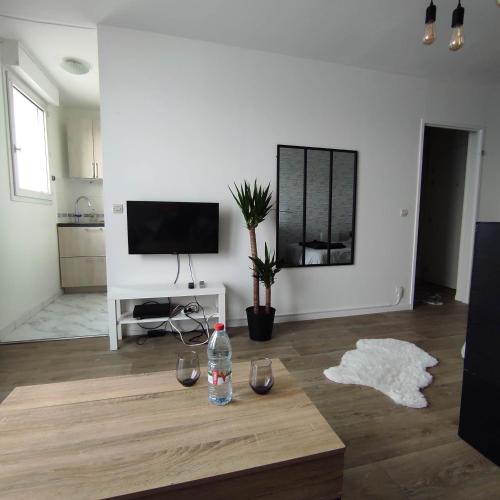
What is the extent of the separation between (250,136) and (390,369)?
2447mm

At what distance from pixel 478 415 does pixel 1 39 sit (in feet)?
15.6

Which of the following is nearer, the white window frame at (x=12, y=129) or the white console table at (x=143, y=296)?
the white console table at (x=143, y=296)

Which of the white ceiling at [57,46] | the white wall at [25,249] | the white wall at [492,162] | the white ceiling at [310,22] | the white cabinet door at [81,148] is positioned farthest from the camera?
the white cabinet door at [81,148]

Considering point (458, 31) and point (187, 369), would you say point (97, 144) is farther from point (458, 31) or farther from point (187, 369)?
point (458, 31)

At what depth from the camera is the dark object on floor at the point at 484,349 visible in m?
1.41

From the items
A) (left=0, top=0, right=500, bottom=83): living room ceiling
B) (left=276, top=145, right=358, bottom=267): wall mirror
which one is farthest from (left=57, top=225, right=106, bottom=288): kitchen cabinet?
(left=276, top=145, right=358, bottom=267): wall mirror

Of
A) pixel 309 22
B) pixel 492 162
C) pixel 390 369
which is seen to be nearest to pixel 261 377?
pixel 390 369

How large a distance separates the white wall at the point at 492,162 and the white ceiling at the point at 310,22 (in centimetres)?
85

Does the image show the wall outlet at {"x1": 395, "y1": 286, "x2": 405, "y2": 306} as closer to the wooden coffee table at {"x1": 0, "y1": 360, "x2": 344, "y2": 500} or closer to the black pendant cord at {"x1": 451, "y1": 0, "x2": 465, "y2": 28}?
the black pendant cord at {"x1": 451, "y1": 0, "x2": 465, "y2": 28}

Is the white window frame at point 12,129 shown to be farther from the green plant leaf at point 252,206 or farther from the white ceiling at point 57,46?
the green plant leaf at point 252,206

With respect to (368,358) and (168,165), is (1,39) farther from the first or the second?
(368,358)

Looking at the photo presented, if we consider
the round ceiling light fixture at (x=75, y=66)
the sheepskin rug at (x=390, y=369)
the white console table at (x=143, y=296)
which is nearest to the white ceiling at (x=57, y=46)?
the round ceiling light fixture at (x=75, y=66)

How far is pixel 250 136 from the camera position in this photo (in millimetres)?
3033

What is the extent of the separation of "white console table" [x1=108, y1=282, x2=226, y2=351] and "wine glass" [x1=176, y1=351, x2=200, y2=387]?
57.0 inches
